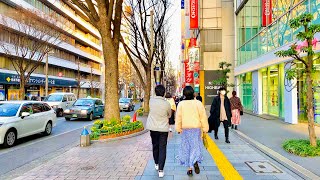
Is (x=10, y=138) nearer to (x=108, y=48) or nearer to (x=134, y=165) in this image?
(x=108, y=48)

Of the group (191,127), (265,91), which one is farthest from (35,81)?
(191,127)

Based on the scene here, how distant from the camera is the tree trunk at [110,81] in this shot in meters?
11.4

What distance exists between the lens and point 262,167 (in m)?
6.43

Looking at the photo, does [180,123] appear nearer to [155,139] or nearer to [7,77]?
[155,139]

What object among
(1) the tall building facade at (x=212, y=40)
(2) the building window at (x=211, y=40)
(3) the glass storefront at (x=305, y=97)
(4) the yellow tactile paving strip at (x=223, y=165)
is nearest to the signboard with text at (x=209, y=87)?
(1) the tall building facade at (x=212, y=40)

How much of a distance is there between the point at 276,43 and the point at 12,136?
46.0ft

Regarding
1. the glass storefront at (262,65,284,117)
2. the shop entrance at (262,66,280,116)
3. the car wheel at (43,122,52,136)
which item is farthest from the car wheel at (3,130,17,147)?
the shop entrance at (262,66,280,116)

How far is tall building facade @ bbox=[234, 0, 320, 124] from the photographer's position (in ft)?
46.8

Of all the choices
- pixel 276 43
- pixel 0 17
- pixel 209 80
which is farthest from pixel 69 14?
pixel 276 43

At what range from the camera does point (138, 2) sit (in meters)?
20.1

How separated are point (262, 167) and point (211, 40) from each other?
2807 centimetres

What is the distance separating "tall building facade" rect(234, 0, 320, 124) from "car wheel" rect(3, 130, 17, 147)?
12.0 m

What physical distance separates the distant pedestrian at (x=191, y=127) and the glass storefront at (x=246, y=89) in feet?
62.5

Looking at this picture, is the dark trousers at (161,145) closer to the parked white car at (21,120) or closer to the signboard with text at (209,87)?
the parked white car at (21,120)
